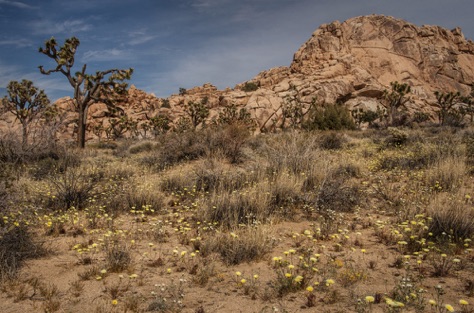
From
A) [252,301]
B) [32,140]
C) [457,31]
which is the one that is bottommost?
[252,301]

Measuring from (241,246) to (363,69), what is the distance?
8057 centimetres

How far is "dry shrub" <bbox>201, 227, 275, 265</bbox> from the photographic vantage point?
13.6 ft

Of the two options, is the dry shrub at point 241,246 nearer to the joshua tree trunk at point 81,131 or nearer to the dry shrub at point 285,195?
the dry shrub at point 285,195

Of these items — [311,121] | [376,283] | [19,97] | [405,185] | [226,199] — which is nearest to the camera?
[376,283]

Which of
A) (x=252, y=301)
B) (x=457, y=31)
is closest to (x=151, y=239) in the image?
(x=252, y=301)

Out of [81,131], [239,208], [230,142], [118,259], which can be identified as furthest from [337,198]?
[81,131]

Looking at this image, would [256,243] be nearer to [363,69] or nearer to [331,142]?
[331,142]

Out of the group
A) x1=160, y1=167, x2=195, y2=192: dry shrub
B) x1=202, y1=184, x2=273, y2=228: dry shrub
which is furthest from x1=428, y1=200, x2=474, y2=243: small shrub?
x1=160, y1=167, x2=195, y2=192: dry shrub

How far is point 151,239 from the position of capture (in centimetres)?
492

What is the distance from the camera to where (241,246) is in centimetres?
421

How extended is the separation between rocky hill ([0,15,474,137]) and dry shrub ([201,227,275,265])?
61.2 m

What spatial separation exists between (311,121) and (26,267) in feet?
114

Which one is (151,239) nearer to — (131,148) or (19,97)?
(131,148)

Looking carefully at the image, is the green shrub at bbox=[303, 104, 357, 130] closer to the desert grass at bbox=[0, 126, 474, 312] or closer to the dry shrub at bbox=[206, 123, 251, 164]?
the dry shrub at bbox=[206, 123, 251, 164]
